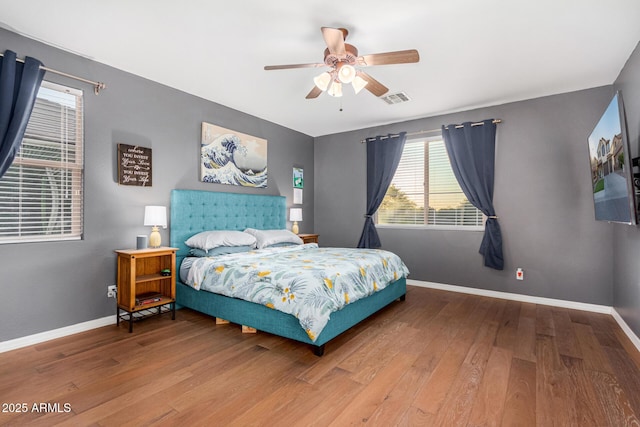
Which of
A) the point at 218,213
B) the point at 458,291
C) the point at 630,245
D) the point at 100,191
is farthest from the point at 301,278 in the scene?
the point at 630,245

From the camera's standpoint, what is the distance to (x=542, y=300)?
3961mm

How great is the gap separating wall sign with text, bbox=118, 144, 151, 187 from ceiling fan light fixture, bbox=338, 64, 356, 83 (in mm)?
2338

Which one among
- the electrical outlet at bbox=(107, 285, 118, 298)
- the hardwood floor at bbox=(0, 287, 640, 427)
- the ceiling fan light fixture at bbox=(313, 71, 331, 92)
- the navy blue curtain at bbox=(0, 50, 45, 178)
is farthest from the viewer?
the electrical outlet at bbox=(107, 285, 118, 298)

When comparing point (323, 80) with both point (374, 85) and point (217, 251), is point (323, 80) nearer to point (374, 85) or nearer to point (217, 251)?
point (374, 85)

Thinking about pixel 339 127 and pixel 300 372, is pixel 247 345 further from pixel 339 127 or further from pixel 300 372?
pixel 339 127

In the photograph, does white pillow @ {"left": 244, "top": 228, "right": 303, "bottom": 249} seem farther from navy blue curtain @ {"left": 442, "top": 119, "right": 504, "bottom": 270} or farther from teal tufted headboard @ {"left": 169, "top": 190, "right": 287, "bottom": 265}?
navy blue curtain @ {"left": 442, "top": 119, "right": 504, "bottom": 270}

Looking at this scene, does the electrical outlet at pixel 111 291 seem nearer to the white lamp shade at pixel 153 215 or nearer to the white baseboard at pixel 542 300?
the white lamp shade at pixel 153 215

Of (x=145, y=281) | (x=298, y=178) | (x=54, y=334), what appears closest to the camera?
(x=54, y=334)

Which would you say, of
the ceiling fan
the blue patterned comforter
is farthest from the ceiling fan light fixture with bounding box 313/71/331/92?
the blue patterned comforter

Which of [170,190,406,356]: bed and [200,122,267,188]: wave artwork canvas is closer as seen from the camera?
[170,190,406,356]: bed

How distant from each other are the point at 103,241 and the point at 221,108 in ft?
7.39

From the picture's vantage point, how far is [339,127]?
545 centimetres

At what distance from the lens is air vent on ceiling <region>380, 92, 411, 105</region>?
3908 millimetres

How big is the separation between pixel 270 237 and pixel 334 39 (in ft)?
8.65
